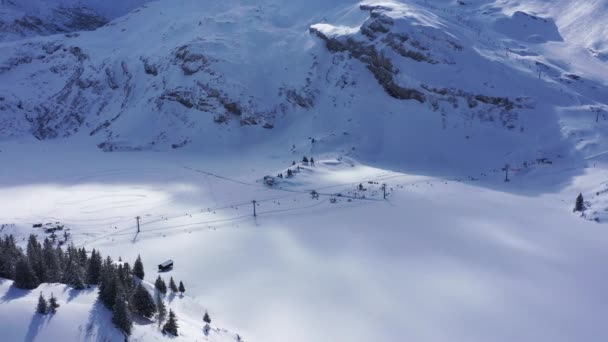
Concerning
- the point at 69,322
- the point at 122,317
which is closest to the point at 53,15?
the point at 69,322

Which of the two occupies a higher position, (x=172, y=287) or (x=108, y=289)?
(x=108, y=289)

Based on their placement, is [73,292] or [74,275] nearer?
[73,292]

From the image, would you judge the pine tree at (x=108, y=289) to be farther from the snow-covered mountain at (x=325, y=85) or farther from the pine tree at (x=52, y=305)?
the snow-covered mountain at (x=325, y=85)

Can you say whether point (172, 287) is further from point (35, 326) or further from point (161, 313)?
point (35, 326)

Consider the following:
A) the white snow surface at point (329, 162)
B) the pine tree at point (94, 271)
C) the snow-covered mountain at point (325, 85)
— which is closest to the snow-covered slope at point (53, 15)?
the white snow surface at point (329, 162)

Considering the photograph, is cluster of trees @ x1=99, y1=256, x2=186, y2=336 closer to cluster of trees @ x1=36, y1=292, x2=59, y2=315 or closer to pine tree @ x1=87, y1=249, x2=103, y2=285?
pine tree @ x1=87, y1=249, x2=103, y2=285

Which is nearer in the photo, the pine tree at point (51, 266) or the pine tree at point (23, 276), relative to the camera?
the pine tree at point (23, 276)
